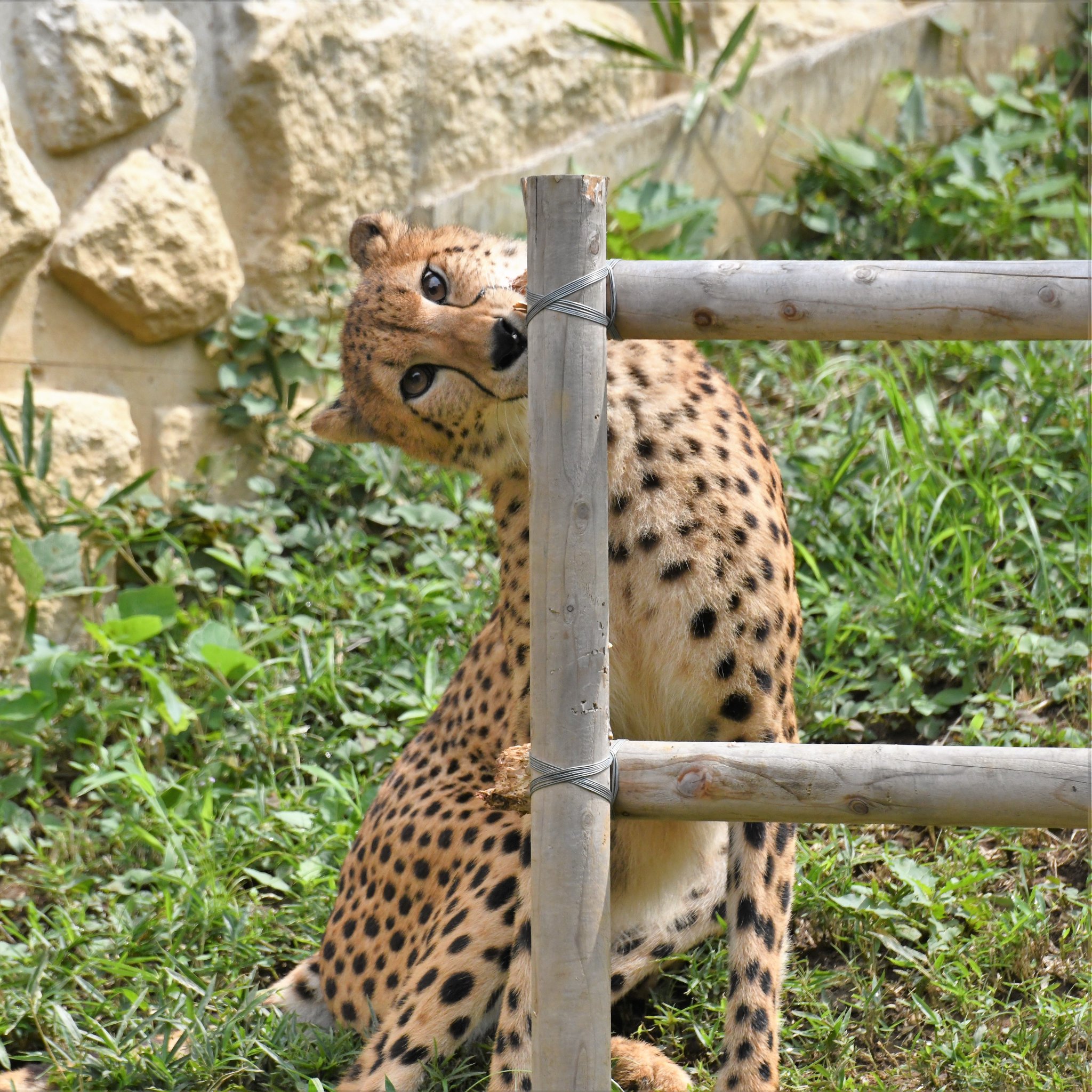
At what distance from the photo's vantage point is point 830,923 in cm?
294

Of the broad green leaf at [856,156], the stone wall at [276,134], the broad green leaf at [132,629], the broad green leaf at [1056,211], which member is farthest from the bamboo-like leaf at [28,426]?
the broad green leaf at [1056,211]

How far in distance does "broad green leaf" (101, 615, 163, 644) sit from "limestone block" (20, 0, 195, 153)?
1.46 meters

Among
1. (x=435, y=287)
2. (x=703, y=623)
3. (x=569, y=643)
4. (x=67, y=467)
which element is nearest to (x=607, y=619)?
(x=569, y=643)

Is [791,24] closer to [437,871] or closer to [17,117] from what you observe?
[17,117]

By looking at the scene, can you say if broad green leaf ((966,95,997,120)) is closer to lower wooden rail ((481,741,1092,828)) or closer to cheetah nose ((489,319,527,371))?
cheetah nose ((489,319,527,371))

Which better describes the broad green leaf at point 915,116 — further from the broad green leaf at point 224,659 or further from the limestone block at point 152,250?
the broad green leaf at point 224,659

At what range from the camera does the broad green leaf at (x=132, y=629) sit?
388 centimetres

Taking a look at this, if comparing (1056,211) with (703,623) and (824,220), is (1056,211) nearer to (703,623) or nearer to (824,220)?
(824,220)

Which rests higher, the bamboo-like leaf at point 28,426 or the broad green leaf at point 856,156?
the broad green leaf at point 856,156

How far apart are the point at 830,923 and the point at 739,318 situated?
63.9 inches

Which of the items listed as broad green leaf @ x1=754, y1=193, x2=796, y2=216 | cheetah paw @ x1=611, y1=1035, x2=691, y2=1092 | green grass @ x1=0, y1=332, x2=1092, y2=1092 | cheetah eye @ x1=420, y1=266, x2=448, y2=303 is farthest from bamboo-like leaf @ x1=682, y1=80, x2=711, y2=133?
cheetah paw @ x1=611, y1=1035, x2=691, y2=1092

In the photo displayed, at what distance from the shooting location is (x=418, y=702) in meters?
3.79

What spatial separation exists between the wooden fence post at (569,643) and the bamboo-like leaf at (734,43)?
3726 millimetres

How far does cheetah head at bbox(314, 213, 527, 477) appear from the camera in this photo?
8.00ft
